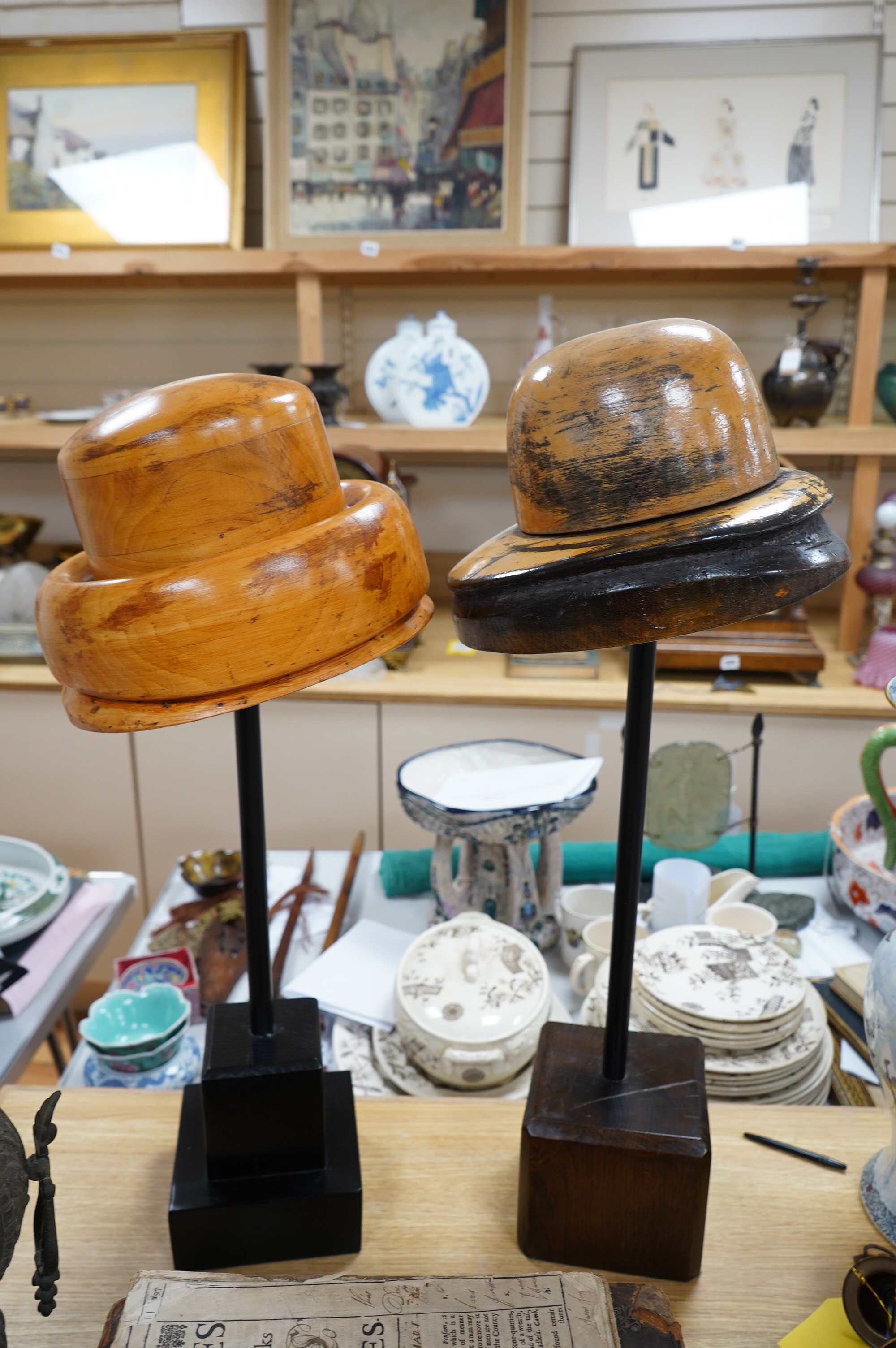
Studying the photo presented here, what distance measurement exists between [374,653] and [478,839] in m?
0.63

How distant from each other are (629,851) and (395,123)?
7.77 ft

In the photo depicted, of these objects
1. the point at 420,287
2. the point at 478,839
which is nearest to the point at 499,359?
the point at 420,287

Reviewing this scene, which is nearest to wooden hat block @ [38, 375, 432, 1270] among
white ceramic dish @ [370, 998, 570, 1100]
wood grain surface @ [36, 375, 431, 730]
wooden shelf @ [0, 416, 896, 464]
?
wood grain surface @ [36, 375, 431, 730]

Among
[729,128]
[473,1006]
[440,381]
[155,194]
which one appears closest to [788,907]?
[473,1006]

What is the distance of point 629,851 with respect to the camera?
72cm

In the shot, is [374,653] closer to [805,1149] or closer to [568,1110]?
[568,1110]

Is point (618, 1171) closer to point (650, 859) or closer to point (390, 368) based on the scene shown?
point (650, 859)

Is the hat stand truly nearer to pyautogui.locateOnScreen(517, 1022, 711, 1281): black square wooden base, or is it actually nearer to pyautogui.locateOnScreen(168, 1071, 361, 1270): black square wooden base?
pyautogui.locateOnScreen(168, 1071, 361, 1270): black square wooden base

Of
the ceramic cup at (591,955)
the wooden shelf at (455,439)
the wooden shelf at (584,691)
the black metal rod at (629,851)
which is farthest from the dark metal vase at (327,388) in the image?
the black metal rod at (629,851)

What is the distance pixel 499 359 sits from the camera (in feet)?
8.75

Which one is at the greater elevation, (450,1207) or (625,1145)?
(625,1145)

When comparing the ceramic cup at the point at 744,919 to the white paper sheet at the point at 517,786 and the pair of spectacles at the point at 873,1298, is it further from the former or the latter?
the pair of spectacles at the point at 873,1298

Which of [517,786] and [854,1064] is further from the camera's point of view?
[517,786]

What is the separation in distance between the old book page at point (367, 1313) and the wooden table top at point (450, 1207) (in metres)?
0.08
